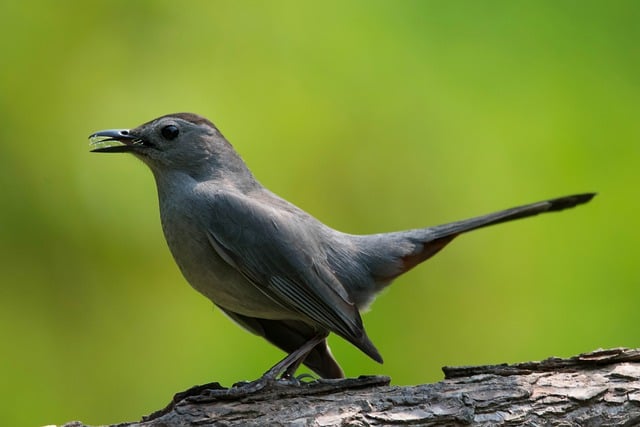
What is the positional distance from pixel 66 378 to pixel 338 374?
5.28ft

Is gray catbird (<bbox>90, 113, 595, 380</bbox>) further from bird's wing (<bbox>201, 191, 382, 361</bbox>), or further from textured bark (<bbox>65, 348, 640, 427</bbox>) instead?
textured bark (<bbox>65, 348, 640, 427</bbox>)

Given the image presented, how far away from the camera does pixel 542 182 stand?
17.0 feet

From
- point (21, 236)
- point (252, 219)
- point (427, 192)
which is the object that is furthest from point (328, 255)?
point (21, 236)

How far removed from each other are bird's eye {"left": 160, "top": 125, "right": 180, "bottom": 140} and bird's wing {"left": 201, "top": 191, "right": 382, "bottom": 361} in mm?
362

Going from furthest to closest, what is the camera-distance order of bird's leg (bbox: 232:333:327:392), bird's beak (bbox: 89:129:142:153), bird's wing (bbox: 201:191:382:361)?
1. bird's beak (bbox: 89:129:142:153)
2. bird's wing (bbox: 201:191:382:361)
3. bird's leg (bbox: 232:333:327:392)

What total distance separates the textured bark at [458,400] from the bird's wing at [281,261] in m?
0.38

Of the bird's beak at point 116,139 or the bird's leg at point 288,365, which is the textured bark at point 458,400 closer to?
the bird's leg at point 288,365

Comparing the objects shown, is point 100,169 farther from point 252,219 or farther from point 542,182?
point 542,182

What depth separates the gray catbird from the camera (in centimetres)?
396

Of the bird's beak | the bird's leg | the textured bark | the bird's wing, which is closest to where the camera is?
the textured bark

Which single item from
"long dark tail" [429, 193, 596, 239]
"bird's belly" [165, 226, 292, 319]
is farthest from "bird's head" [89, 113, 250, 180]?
"long dark tail" [429, 193, 596, 239]

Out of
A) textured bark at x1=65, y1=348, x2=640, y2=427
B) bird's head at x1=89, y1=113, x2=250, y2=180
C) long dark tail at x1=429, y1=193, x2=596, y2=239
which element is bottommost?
textured bark at x1=65, y1=348, x2=640, y2=427

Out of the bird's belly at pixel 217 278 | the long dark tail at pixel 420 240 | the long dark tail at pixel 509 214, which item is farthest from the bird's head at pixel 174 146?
the long dark tail at pixel 509 214

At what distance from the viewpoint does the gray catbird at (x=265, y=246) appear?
3955 mm
